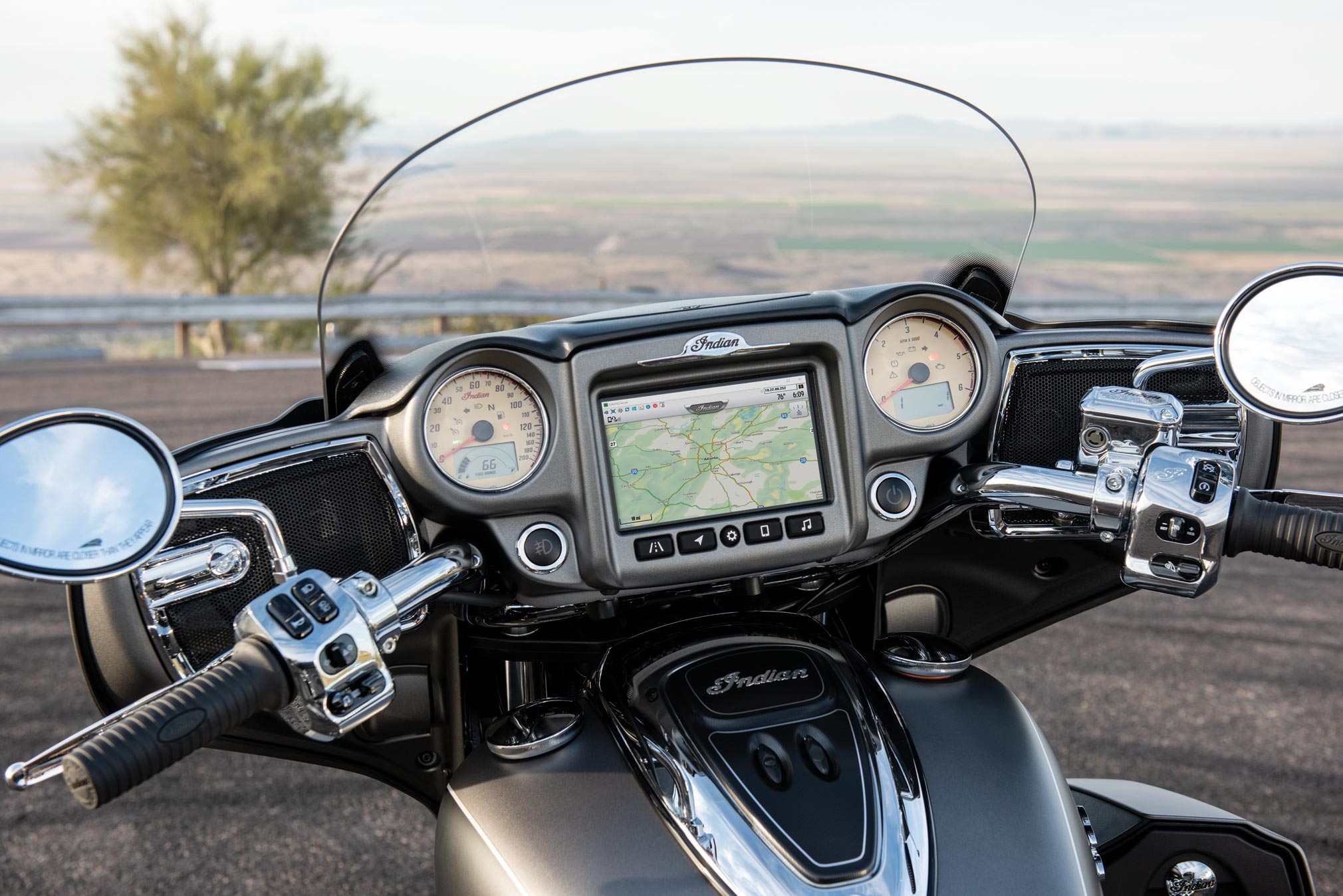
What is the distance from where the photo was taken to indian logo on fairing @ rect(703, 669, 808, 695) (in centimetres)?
142

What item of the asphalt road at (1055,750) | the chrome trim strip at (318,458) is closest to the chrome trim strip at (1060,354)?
the chrome trim strip at (318,458)

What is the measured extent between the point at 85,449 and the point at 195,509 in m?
0.14

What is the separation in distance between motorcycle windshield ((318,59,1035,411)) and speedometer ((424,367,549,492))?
179 mm

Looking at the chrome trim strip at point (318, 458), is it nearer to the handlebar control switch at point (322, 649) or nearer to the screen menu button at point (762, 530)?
the handlebar control switch at point (322, 649)

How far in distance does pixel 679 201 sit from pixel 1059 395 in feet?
2.49

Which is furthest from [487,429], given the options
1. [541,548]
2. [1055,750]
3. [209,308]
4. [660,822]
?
[209,308]

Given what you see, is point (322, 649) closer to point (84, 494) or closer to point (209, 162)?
point (84, 494)

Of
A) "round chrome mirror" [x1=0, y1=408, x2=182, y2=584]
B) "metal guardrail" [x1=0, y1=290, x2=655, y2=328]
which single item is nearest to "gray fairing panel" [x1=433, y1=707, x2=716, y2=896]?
"round chrome mirror" [x1=0, y1=408, x2=182, y2=584]

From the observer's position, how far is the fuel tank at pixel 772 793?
1.20 m

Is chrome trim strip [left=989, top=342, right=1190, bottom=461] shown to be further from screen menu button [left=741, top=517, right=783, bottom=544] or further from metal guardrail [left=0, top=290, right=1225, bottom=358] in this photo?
metal guardrail [left=0, top=290, right=1225, bottom=358]

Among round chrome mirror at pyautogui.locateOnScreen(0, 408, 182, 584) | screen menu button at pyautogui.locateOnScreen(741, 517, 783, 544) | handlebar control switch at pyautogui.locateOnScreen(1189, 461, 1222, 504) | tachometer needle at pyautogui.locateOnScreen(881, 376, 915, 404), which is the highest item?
round chrome mirror at pyautogui.locateOnScreen(0, 408, 182, 584)

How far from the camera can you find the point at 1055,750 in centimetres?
341

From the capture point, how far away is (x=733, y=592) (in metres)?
1.81

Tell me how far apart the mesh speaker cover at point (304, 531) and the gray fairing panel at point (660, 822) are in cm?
39
